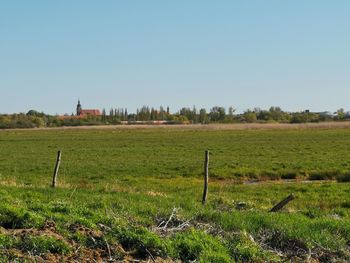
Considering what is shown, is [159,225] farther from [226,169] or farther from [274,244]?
[226,169]

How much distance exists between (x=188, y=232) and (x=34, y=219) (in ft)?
8.50

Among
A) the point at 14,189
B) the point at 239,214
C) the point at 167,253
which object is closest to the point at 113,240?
the point at 167,253

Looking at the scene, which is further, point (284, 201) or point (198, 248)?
point (284, 201)

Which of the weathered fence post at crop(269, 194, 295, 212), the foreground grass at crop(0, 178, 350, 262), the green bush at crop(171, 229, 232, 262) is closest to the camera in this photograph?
the foreground grass at crop(0, 178, 350, 262)

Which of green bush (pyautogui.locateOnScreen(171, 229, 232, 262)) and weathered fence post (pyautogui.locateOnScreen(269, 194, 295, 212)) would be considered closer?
green bush (pyautogui.locateOnScreen(171, 229, 232, 262))

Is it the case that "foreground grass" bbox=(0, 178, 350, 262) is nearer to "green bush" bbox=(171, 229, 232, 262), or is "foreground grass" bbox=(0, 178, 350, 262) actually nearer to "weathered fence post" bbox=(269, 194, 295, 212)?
"green bush" bbox=(171, 229, 232, 262)

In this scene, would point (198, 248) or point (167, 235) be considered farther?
point (167, 235)

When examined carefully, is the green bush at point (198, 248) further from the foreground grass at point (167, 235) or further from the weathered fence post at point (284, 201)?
the weathered fence post at point (284, 201)

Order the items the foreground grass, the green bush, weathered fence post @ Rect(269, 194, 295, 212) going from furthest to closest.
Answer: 1. weathered fence post @ Rect(269, 194, 295, 212)
2. the green bush
3. the foreground grass

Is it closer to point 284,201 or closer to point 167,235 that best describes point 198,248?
point 167,235

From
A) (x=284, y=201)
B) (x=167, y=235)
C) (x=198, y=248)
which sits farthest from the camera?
(x=284, y=201)

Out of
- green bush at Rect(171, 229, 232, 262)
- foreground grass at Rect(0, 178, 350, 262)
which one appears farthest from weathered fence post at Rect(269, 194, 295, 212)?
green bush at Rect(171, 229, 232, 262)

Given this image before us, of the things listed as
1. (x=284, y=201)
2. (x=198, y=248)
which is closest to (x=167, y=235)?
(x=198, y=248)

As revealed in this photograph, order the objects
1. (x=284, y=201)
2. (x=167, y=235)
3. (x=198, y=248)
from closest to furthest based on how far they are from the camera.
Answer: (x=198, y=248) < (x=167, y=235) < (x=284, y=201)
